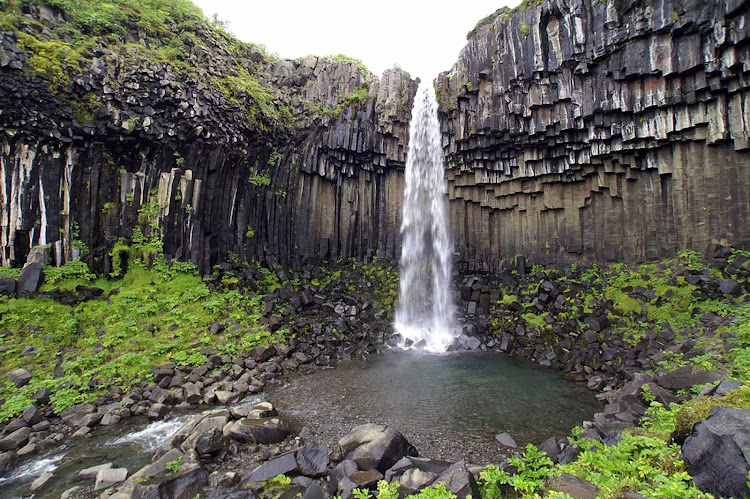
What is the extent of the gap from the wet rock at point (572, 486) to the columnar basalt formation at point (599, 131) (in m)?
12.6

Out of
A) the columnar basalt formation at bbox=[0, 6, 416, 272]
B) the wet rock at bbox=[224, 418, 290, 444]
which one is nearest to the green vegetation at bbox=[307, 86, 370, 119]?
the columnar basalt formation at bbox=[0, 6, 416, 272]

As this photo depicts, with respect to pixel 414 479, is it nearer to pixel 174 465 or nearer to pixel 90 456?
pixel 174 465

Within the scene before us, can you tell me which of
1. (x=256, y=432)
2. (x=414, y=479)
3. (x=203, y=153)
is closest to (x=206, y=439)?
(x=256, y=432)

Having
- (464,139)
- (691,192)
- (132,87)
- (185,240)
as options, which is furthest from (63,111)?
(691,192)

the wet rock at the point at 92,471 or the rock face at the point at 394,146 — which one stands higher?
the rock face at the point at 394,146

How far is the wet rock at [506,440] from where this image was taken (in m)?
6.61

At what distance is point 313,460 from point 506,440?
11.7 ft

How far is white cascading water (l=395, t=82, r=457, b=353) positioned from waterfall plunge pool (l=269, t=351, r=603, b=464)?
17.0ft

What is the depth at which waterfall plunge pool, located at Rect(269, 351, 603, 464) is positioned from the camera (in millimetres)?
7008

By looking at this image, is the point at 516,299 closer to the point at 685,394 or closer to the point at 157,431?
the point at 685,394

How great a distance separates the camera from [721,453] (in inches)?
121

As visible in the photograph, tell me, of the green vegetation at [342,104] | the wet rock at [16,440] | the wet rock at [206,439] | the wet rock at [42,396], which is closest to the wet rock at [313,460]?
the wet rock at [206,439]

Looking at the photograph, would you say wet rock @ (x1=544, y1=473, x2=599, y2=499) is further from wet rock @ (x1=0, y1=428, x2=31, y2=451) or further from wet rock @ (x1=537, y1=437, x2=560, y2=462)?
wet rock @ (x1=0, y1=428, x2=31, y2=451)

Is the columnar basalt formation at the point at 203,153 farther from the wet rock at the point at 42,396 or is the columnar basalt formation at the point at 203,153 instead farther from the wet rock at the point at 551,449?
the wet rock at the point at 551,449
